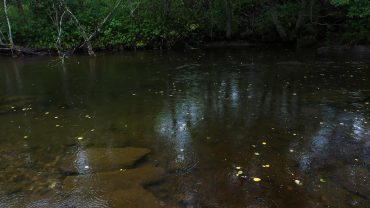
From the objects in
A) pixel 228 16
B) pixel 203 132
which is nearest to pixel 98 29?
pixel 228 16

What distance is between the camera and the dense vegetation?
22.1 m

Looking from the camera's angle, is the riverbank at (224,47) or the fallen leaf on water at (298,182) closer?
the fallen leaf on water at (298,182)

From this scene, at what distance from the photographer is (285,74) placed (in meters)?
14.4

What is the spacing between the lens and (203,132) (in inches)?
327

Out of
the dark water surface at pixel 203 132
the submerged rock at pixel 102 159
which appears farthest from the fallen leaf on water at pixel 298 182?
the submerged rock at pixel 102 159

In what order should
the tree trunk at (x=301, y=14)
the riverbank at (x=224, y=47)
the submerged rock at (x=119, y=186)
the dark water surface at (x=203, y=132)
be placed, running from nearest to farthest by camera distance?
the submerged rock at (x=119, y=186), the dark water surface at (x=203, y=132), the riverbank at (x=224, y=47), the tree trunk at (x=301, y=14)

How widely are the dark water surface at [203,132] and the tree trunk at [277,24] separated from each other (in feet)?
21.5

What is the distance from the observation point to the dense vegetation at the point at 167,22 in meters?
22.1

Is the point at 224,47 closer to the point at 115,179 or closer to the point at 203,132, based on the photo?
the point at 203,132

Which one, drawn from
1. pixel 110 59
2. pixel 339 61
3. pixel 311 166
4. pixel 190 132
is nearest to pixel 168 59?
pixel 110 59

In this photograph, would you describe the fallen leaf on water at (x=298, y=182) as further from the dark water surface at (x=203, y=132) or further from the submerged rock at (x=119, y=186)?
the submerged rock at (x=119, y=186)

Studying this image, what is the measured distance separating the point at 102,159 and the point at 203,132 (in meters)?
2.25

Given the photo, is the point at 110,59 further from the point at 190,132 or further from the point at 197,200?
the point at 197,200

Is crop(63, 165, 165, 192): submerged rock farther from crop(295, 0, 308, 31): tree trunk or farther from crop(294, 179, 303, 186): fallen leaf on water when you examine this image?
crop(295, 0, 308, 31): tree trunk
